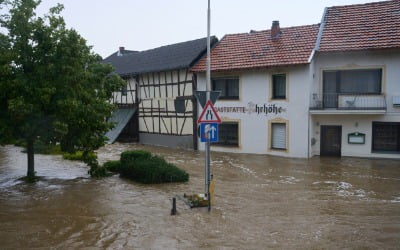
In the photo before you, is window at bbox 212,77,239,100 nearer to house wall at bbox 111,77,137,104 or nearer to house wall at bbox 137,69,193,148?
house wall at bbox 137,69,193,148

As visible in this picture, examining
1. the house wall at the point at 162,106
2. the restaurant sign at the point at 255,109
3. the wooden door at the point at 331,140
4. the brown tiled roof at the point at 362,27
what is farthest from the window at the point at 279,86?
the house wall at the point at 162,106

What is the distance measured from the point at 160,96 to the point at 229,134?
6476mm

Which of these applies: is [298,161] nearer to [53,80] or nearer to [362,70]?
[362,70]

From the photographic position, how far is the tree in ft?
41.1

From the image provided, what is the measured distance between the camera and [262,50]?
22.8m

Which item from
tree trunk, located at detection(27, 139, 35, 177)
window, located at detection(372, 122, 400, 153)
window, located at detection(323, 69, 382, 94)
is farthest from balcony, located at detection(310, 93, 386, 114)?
tree trunk, located at detection(27, 139, 35, 177)

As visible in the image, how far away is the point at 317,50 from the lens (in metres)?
20.6

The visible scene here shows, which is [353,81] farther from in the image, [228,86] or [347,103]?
[228,86]

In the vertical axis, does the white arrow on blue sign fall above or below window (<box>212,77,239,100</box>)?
below

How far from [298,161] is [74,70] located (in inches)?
466

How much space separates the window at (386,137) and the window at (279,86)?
16.0 ft

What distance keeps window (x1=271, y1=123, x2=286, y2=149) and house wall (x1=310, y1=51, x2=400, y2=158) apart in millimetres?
1508

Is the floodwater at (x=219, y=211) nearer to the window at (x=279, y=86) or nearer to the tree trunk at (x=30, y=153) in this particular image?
the tree trunk at (x=30, y=153)

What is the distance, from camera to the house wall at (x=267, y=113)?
20766 millimetres
